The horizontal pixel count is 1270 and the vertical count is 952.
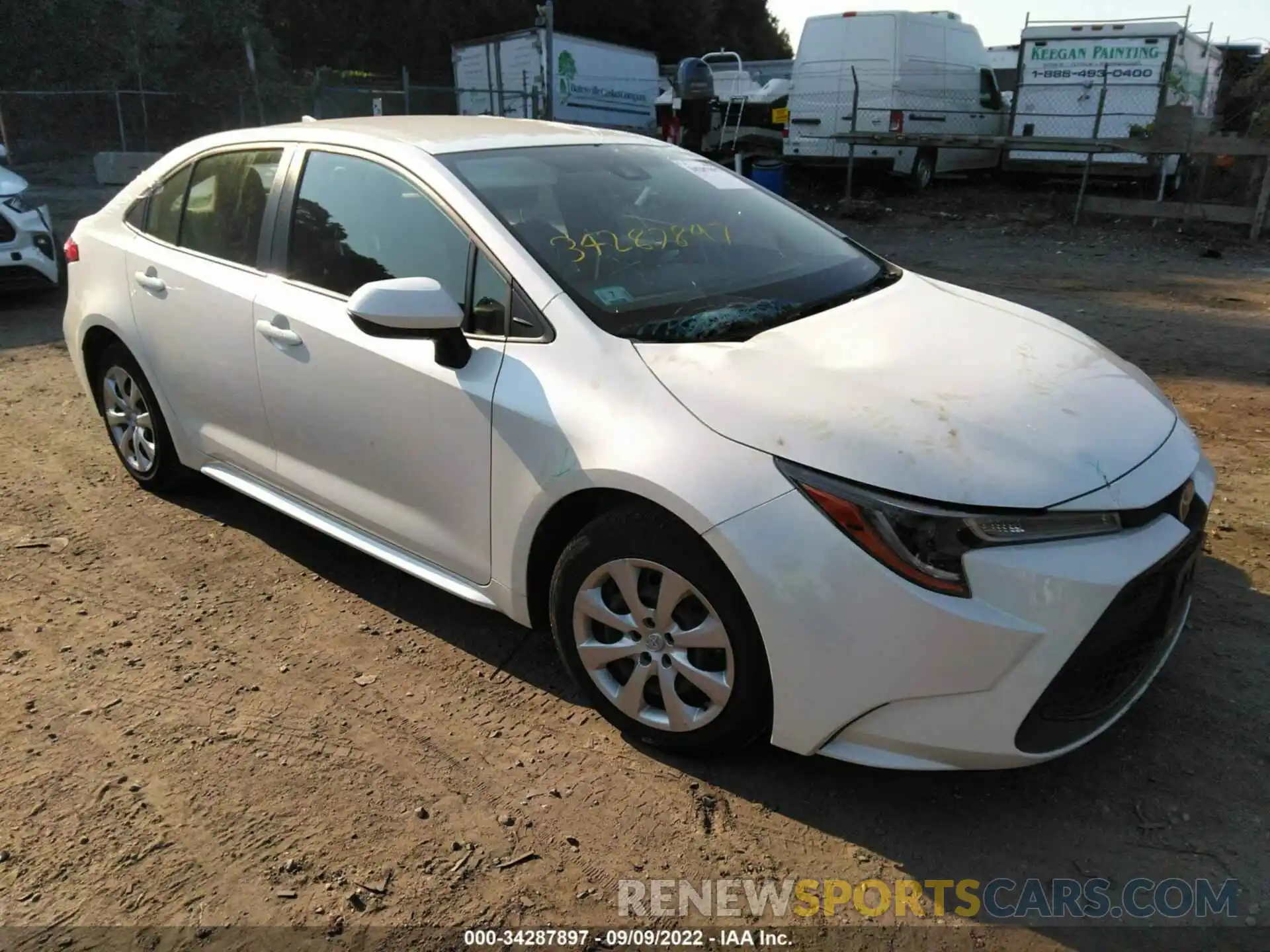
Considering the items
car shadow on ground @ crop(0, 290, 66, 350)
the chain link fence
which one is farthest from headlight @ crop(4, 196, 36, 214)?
the chain link fence

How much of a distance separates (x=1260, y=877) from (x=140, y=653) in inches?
132

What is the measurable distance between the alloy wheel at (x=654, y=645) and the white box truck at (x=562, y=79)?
69.4ft

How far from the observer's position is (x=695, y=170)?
3.70m

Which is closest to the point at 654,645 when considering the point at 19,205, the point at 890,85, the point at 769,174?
the point at 19,205

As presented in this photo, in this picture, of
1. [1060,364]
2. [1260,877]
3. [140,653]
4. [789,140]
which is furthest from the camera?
[789,140]

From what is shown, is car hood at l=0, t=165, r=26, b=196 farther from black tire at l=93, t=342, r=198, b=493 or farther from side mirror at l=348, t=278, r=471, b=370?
side mirror at l=348, t=278, r=471, b=370

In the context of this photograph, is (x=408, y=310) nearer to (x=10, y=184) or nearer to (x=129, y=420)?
(x=129, y=420)

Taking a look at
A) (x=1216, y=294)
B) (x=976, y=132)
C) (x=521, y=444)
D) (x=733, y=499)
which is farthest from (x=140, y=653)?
(x=976, y=132)

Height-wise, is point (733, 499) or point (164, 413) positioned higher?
point (733, 499)

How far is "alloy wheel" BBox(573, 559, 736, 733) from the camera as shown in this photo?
2465mm

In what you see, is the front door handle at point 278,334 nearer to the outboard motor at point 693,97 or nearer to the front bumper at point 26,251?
the front bumper at point 26,251

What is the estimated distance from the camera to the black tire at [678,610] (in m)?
2.37

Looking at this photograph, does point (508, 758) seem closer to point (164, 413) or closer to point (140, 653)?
point (140, 653)

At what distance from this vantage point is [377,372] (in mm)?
3035
